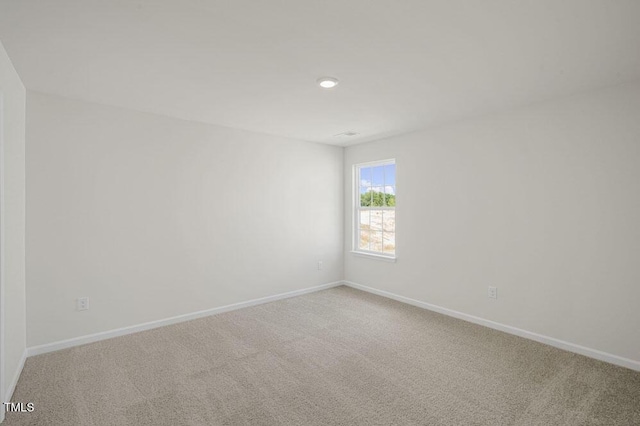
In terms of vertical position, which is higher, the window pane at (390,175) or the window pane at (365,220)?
the window pane at (390,175)

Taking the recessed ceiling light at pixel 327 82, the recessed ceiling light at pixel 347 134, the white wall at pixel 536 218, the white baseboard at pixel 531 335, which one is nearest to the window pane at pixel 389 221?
the white wall at pixel 536 218

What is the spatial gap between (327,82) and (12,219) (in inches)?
103

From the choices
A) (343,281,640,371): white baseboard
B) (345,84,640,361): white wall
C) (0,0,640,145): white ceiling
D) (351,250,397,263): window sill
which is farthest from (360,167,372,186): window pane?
(0,0,640,145): white ceiling

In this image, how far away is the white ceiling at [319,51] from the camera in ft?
5.58

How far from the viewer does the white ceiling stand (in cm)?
170

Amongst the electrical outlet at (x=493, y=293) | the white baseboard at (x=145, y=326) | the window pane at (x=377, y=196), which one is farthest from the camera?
the window pane at (x=377, y=196)

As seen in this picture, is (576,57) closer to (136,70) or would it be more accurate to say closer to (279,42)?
(279,42)

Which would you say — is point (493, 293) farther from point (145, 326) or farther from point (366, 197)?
point (145, 326)

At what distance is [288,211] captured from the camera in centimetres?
467

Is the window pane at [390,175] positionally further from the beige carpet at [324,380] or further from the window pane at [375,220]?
the beige carpet at [324,380]

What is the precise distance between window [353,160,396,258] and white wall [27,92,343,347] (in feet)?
2.61

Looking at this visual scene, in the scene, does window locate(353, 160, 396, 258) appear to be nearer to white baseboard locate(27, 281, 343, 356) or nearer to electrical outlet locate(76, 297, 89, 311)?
white baseboard locate(27, 281, 343, 356)

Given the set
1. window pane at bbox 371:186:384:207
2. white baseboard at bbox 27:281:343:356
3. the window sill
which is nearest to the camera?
white baseboard at bbox 27:281:343:356

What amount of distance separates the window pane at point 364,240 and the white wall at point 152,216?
→ 824 millimetres
